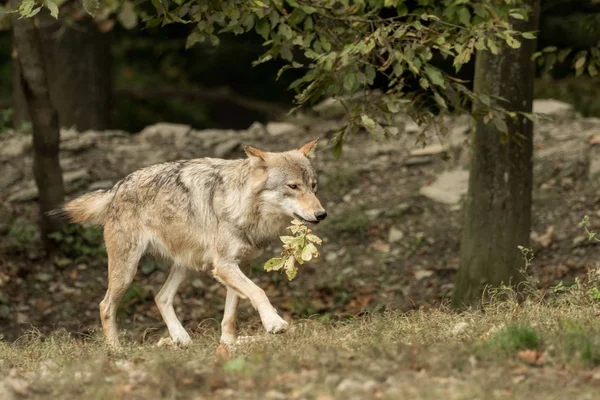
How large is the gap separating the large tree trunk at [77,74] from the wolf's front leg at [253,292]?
902 centimetres

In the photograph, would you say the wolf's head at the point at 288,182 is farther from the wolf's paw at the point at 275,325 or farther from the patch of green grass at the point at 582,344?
the patch of green grass at the point at 582,344

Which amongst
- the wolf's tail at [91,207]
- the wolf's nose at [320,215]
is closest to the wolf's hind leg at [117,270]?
the wolf's tail at [91,207]

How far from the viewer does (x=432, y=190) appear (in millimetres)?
13008

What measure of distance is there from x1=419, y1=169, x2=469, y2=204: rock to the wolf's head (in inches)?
191

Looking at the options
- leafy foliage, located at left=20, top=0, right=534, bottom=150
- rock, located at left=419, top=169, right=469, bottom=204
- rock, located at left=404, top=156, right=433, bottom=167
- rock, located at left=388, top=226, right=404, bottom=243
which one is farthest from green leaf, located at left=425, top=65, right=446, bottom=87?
rock, located at left=404, top=156, right=433, bottom=167

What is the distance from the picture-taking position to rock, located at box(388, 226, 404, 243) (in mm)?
12250

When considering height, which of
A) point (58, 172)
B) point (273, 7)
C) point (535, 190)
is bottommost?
point (535, 190)

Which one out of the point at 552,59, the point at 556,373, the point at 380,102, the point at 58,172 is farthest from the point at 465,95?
the point at 58,172

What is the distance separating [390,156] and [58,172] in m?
4.64

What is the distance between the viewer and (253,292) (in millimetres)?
7844

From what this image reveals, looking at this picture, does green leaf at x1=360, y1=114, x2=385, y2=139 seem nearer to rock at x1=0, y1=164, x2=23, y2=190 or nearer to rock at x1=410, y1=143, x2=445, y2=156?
rock at x1=410, y1=143, x2=445, y2=156

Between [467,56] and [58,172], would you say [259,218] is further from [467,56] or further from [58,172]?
[58,172]

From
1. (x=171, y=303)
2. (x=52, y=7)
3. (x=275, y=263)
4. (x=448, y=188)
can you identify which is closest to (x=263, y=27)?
(x=52, y=7)

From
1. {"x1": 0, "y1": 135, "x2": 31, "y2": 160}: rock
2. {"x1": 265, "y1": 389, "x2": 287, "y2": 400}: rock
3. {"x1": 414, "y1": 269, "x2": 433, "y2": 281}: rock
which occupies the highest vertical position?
{"x1": 265, "y1": 389, "x2": 287, "y2": 400}: rock
